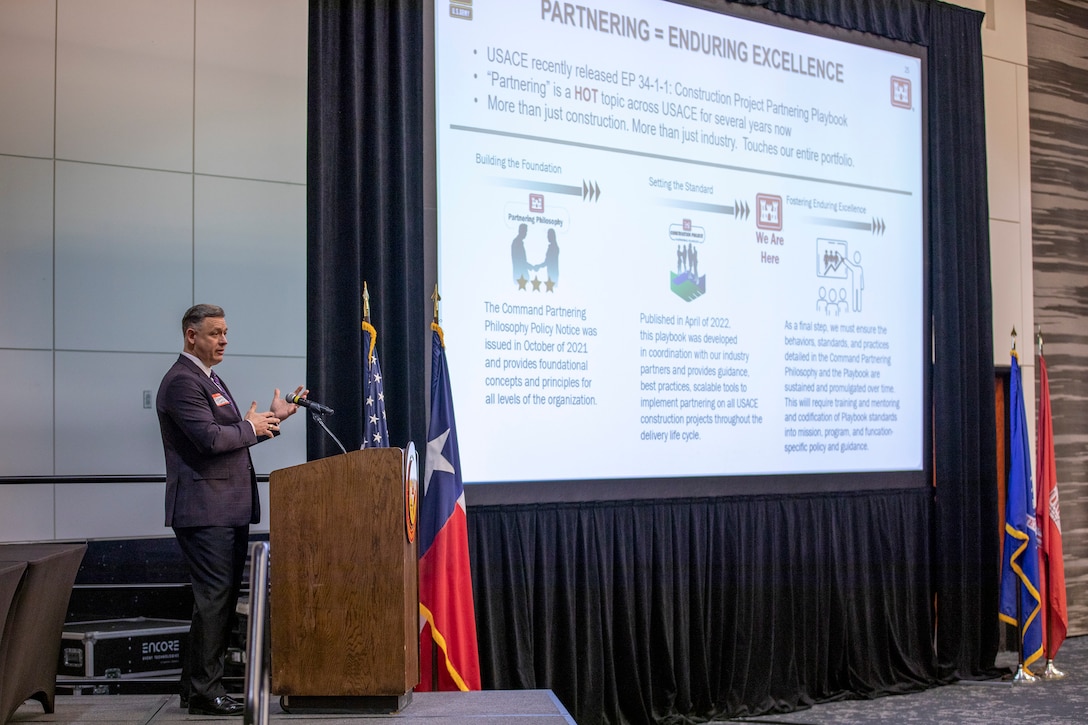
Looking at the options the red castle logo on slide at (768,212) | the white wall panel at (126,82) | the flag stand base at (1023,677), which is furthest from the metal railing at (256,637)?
the flag stand base at (1023,677)

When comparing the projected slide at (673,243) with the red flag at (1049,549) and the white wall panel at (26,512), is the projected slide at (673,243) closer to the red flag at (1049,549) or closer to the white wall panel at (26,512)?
the red flag at (1049,549)

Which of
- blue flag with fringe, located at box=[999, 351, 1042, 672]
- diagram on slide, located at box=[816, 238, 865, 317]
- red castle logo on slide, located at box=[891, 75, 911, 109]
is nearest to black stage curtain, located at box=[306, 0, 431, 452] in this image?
diagram on slide, located at box=[816, 238, 865, 317]

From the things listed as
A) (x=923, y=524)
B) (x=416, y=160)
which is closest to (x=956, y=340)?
(x=923, y=524)

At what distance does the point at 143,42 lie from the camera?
438 centimetres

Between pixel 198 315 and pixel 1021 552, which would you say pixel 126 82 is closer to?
pixel 198 315

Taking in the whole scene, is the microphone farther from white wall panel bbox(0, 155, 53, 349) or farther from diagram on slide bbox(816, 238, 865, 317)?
diagram on slide bbox(816, 238, 865, 317)

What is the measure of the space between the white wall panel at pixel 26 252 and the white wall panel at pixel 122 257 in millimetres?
47

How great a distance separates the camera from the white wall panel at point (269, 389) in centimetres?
456

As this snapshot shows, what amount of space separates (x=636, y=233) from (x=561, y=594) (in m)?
1.67

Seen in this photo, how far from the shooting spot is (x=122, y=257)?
437 cm

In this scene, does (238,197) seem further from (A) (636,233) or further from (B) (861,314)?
(B) (861,314)

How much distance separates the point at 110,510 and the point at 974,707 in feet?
13.3

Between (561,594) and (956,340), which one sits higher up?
(956,340)

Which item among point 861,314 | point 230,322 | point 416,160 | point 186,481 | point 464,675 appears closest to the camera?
point 186,481
